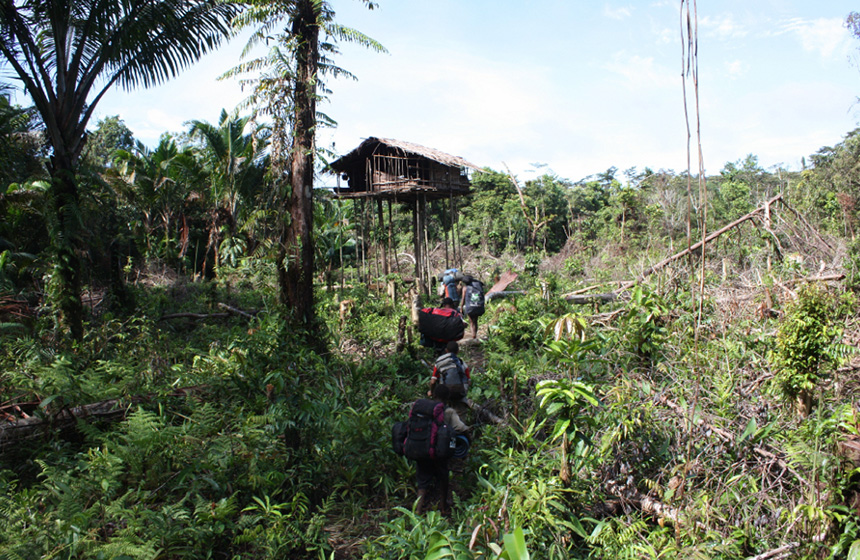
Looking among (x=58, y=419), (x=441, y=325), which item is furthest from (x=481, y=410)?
(x=58, y=419)

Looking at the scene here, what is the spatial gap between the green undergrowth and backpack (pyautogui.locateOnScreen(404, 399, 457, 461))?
1.56ft

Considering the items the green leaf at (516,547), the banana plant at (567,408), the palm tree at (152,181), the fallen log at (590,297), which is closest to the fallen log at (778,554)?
the banana plant at (567,408)

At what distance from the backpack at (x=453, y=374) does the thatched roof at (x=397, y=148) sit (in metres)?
8.62

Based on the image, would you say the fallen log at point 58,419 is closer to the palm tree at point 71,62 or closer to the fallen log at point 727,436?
the palm tree at point 71,62

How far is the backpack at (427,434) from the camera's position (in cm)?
421

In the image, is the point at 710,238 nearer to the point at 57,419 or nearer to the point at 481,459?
the point at 481,459

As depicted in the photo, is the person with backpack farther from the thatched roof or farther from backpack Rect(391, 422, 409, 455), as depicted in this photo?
the thatched roof

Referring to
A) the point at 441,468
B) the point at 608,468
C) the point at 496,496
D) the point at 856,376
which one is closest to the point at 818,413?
the point at 856,376

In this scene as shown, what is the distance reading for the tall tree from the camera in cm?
680

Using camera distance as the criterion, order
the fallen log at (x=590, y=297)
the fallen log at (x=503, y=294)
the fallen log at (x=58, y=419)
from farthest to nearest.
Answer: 1. the fallen log at (x=503, y=294)
2. the fallen log at (x=590, y=297)
3. the fallen log at (x=58, y=419)

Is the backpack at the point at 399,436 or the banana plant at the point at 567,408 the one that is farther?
the backpack at the point at 399,436

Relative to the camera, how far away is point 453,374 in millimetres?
5574

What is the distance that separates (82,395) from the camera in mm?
5238

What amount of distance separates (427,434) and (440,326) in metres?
3.12
